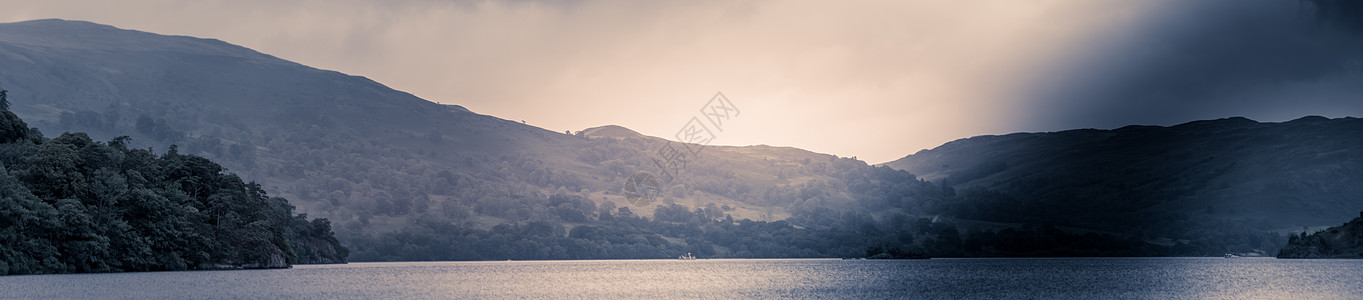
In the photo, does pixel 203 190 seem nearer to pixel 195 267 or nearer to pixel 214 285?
pixel 195 267

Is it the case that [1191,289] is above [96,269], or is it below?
above

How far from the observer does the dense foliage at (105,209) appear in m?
136

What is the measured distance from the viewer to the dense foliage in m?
136

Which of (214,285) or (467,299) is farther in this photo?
(214,285)

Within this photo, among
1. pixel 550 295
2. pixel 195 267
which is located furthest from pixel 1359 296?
pixel 195 267

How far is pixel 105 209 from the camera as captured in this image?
153m

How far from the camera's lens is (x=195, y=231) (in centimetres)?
17650

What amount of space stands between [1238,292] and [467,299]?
295 ft

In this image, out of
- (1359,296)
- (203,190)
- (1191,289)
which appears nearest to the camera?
(1359,296)

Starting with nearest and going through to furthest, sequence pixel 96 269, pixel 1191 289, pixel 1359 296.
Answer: pixel 1359 296 < pixel 1191 289 < pixel 96 269

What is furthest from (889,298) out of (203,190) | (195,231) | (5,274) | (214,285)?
(203,190)

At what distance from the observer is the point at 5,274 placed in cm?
13200

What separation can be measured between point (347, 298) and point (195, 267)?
9120cm

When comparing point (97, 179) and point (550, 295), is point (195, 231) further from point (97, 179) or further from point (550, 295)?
point (550, 295)
